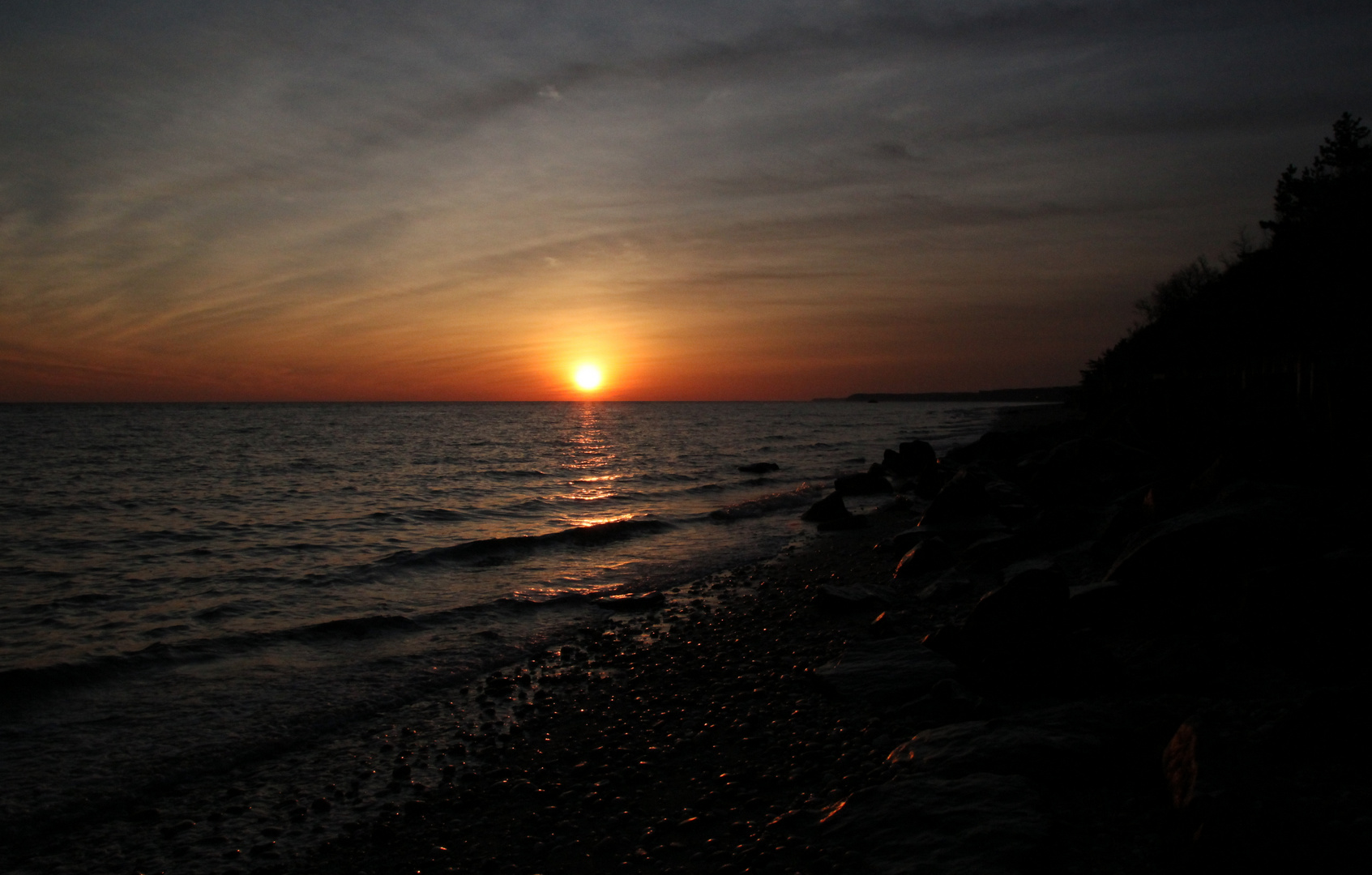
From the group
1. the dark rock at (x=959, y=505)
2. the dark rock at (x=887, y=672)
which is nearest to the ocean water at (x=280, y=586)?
the dark rock at (x=959, y=505)

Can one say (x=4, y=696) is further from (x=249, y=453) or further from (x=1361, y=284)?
(x=249, y=453)

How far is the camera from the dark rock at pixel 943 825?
4203 millimetres

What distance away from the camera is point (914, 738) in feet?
19.4

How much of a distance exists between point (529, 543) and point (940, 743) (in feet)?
48.3

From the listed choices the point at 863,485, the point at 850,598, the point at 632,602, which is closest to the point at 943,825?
the point at 850,598

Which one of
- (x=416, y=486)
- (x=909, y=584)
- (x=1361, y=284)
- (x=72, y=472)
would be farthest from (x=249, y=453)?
(x=1361, y=284)

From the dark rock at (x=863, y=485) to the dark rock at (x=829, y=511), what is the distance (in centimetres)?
506

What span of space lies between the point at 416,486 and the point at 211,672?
23228 mm

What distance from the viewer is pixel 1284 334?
30562mm

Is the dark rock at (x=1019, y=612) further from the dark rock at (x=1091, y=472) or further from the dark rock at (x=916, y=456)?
the dark rock at (x=916, y=456)

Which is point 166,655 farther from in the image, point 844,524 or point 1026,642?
point 844,524

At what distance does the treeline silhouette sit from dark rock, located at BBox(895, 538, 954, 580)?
25.4ft

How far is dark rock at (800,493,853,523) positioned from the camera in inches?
818

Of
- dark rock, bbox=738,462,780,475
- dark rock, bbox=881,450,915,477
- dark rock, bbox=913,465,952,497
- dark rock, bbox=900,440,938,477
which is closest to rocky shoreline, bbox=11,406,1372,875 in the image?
dark rock, bbox=913,465,952,497
